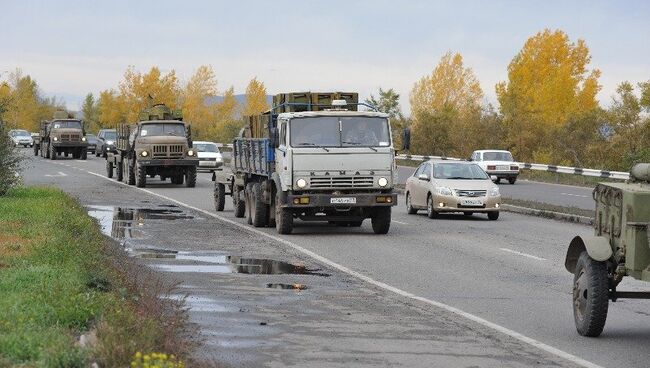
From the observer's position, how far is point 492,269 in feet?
→ 60.5

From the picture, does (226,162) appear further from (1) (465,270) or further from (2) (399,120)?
(1) (465,270)

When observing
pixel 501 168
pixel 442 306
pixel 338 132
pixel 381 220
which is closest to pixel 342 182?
pixel 338 132

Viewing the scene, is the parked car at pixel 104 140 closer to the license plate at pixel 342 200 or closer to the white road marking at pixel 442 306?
the white road marking at pixel 442 306

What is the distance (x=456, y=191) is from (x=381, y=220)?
577cm

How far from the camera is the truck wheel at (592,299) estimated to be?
450 inches

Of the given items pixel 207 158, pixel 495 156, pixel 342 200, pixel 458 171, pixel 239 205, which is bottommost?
pixel 239 205

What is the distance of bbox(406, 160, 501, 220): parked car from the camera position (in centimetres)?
3022

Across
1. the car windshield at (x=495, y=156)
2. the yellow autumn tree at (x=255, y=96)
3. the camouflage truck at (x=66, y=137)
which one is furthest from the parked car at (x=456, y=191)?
the yellow autumn tree at (x=255, y=96)

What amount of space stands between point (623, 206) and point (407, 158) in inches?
2517

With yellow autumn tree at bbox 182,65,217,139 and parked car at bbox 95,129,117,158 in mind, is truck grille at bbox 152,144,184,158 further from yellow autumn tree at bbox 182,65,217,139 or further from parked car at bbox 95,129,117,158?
yellow autumn tree at bbox 182,65,217,139

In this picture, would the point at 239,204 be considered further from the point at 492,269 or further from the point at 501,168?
the point at 501,168

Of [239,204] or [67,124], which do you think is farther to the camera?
[67,124]

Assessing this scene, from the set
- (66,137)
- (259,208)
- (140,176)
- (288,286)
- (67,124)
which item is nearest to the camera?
(288,286)

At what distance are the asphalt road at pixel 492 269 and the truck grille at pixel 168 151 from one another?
A: 44.9 feet
